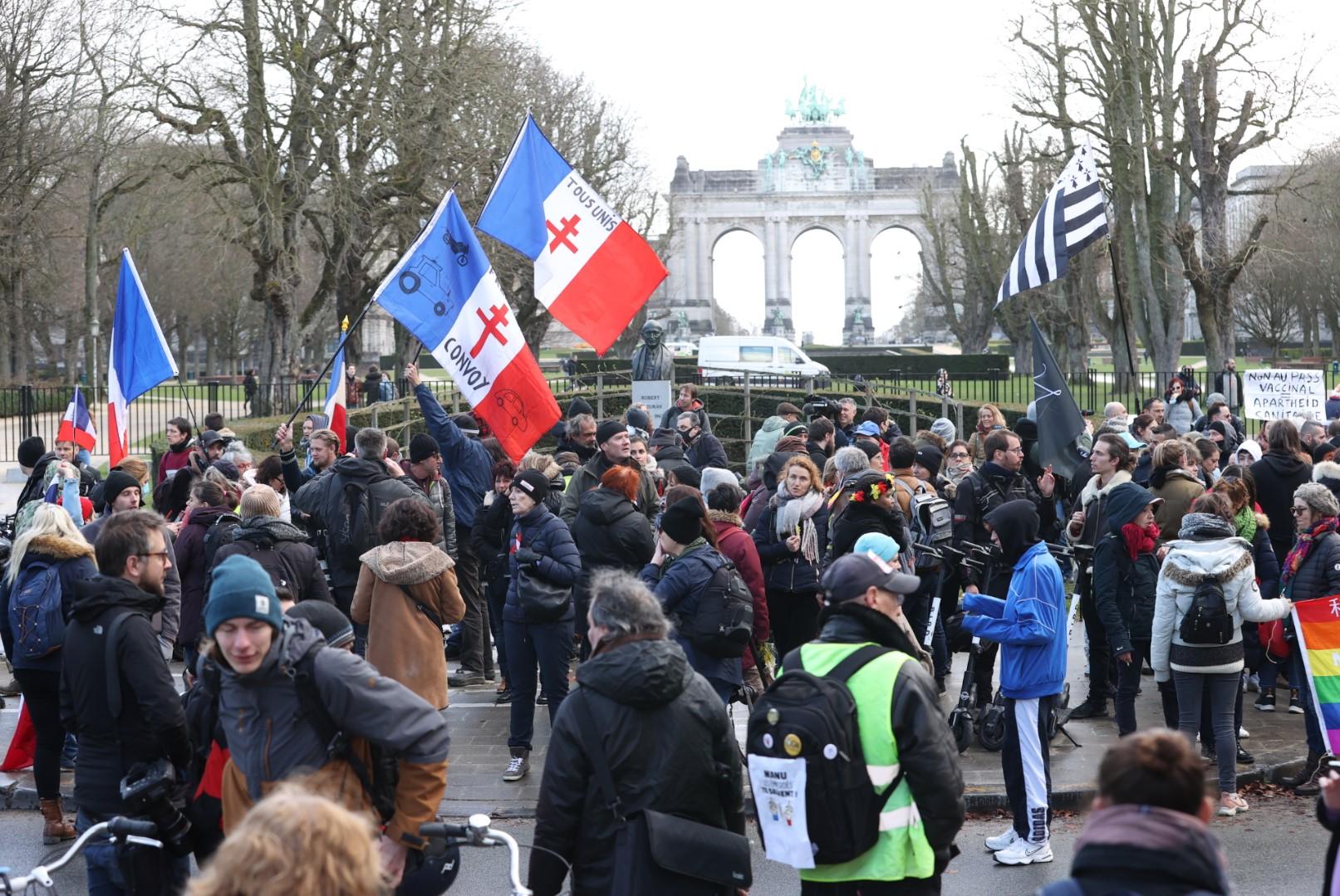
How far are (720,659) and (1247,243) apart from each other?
23.5m

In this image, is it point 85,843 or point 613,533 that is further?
point 613,533

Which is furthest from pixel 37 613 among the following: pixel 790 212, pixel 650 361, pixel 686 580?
pixel 790 212

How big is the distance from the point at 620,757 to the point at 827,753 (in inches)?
25.4

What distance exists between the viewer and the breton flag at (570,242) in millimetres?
11672

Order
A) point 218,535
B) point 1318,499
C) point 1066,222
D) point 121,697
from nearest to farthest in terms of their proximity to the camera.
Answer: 1. point 121,697
2. point 1318,499
3. point 218,535
4. point 1066,222

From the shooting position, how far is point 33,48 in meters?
28.6

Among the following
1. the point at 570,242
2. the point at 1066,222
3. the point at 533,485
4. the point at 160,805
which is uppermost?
the point at 1066,222

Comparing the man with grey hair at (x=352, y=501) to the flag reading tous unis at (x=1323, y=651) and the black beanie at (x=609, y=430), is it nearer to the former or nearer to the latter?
the black beanie at (x=609, y=430)

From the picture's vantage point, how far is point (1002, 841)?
274 inches

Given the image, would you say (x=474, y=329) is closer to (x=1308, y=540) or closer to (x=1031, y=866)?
(x=1031, y=866)

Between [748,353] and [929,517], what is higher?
[748,353]

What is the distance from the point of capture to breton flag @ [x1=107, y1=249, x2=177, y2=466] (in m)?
11.7

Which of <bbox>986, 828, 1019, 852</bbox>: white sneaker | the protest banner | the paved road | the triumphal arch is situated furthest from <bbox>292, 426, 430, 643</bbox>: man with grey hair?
the triumphal arch

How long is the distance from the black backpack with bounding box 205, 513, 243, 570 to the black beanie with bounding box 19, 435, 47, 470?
377 centimetres
